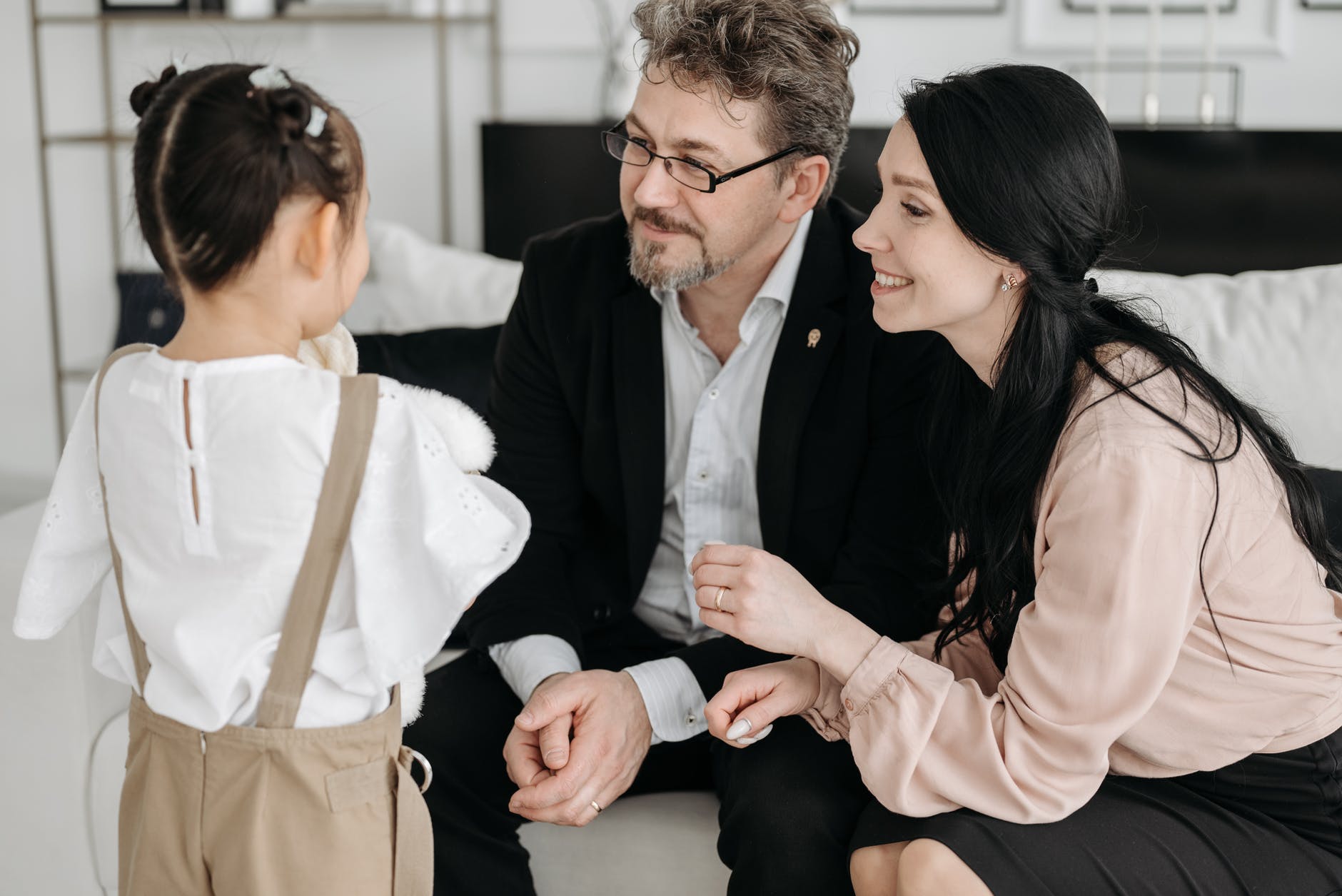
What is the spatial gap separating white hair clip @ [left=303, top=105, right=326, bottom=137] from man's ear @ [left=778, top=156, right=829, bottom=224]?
776 millimetres

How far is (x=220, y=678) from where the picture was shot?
3.26 ft

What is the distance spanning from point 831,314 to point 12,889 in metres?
1.36

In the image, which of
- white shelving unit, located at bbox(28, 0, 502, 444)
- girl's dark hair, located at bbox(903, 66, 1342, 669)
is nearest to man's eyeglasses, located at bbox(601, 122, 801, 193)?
girl's dark hair, located at bbox(903, 66, 1342, 669)

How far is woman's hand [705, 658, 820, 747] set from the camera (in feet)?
4.27

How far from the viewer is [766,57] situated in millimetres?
1541

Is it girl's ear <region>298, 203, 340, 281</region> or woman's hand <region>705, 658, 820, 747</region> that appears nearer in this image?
girl's ear <region>298, 203, 340, 281</region>

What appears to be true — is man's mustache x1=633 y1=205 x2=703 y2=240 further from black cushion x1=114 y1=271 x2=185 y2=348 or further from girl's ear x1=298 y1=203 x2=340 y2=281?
black cushion x1=114 y1=271 x2=185 y2=348

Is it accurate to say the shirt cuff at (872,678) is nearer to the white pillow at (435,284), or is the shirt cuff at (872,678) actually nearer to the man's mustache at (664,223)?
the man's mustache at (664,223)

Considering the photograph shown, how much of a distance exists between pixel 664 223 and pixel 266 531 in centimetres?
73

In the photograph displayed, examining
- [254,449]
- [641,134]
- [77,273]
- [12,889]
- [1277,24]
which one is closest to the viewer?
[254,449]

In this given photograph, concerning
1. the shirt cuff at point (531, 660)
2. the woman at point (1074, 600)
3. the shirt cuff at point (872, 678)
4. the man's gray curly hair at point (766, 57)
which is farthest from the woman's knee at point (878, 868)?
the man's gray curly hair at point (766, 57)

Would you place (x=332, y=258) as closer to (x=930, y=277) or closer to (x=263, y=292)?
(x=263, y=292)

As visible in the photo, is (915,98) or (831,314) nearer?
(915,98)

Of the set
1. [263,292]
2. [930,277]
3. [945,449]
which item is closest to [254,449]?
[263,292]
